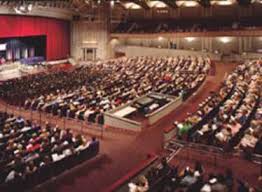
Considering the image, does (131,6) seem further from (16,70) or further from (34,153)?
(34,153)

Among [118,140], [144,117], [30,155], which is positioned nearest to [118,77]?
[144,117]

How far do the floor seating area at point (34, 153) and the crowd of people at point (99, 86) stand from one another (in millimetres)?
4135

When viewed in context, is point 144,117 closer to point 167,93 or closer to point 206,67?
point 167,93

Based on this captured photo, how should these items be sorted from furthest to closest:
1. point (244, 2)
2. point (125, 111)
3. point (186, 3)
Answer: point (186, 3) → point (244, 2) → point (125, 111)

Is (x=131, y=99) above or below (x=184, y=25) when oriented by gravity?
below

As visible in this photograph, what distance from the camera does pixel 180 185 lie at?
10266 mm

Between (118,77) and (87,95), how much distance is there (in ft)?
20.0

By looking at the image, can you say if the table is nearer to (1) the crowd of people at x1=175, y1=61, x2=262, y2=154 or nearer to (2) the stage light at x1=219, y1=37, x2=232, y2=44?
(1) the crowd of people at x1=175, y1=61, x2=262, y2=154

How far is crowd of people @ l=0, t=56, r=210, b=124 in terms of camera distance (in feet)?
66.0

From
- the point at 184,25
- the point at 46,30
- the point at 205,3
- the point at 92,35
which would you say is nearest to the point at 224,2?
the point at 205,3

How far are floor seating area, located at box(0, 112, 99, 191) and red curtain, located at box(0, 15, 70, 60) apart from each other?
20971 millimetres

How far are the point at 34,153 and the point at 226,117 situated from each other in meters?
7.95

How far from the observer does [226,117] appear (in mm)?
15656

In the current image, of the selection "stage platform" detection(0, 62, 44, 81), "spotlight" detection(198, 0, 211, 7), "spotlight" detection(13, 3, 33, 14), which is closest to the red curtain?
"spotlight" detection(13, 3, 33, 14)
